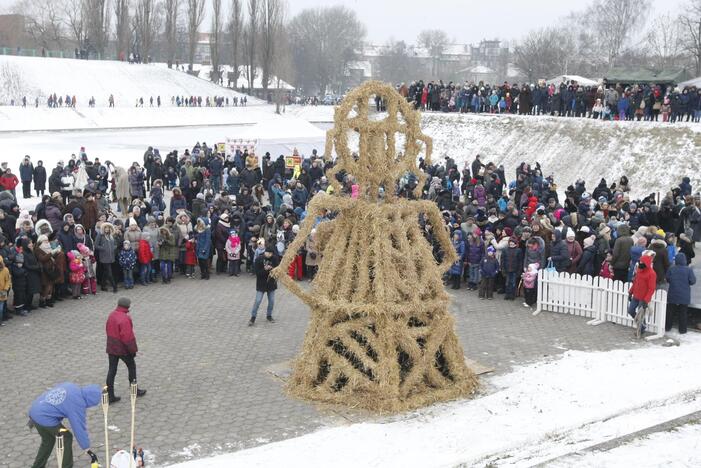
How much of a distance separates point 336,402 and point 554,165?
2335cm

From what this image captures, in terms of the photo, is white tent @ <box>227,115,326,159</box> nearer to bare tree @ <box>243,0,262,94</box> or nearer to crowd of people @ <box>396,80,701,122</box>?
crowd of people @ <box>396,80,701,122</box>

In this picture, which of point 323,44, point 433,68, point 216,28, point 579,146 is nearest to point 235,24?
point 216,28

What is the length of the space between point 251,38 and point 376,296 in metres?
65.4

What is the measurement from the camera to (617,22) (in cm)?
8812

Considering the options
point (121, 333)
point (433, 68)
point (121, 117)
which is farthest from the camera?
point (433, 68)

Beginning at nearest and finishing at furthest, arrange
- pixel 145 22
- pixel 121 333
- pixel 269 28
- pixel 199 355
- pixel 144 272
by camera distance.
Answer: pixel 121 333, pixel 199 355, pixel 144 272, pixel 269 28, pixel 145 22

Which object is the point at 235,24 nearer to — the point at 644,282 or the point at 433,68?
the point at 644,282

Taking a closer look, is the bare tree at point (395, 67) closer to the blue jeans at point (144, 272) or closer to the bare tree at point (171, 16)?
the bare tree at point (171, 16)

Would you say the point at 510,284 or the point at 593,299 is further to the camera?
the point at 510,284

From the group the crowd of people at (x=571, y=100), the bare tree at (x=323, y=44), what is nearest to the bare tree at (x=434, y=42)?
the bare tree at (x=323, y=44)

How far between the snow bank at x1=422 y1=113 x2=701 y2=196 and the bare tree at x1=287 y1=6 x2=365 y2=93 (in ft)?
249

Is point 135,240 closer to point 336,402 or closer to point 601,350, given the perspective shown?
point 336,402

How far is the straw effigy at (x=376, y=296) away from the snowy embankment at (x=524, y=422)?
54cm

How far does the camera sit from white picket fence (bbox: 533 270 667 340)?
523 inches
